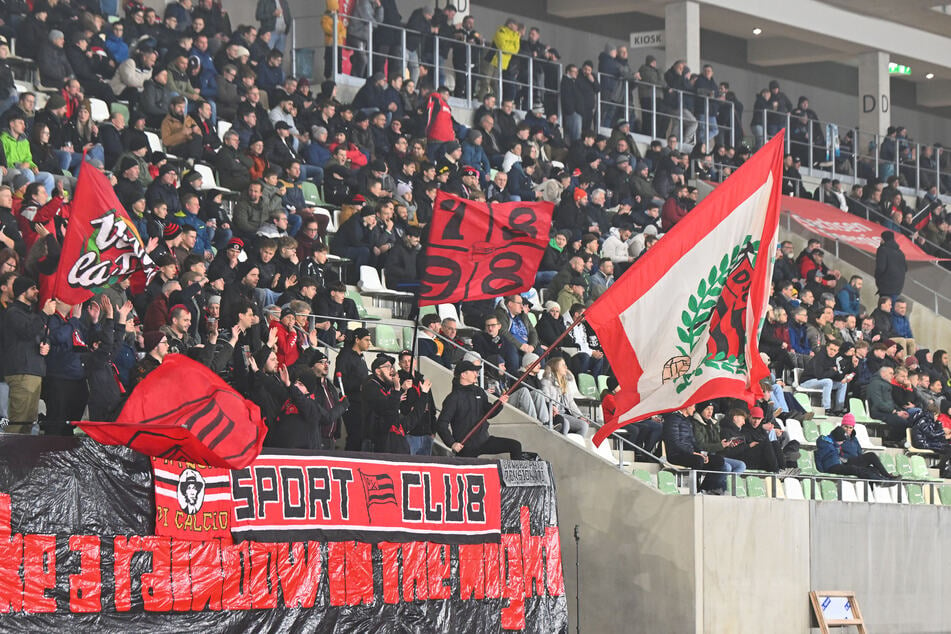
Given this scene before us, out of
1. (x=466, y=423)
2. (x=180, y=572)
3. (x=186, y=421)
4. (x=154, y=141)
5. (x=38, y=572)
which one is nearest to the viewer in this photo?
(x=38, y=572)

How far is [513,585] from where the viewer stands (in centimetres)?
1474

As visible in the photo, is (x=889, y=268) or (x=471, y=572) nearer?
(x=471, y=572)

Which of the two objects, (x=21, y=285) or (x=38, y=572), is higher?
(x=21, y=285)

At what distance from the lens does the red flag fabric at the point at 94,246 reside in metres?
13.1

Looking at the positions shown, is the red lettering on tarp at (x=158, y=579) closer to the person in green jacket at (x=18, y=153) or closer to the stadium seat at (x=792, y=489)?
the person in green jacket at (x=18, y=153)

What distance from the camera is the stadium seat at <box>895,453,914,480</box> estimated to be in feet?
68.6

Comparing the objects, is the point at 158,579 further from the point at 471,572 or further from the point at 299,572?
the point at 471,572

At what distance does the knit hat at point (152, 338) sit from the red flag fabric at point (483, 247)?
252 cm

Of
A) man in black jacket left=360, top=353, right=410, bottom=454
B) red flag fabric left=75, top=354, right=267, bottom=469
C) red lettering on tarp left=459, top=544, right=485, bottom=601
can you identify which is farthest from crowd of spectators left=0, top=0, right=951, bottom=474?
red lettering on tarp left=459, top=544, right=485, bottom=601

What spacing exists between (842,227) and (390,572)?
17757 millimetres

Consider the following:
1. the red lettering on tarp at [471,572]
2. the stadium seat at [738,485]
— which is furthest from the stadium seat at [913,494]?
the red lettering on tarp at [471,572]

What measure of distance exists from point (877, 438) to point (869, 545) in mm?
3953

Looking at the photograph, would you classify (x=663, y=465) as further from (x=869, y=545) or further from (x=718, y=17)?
(x=718, y=17)

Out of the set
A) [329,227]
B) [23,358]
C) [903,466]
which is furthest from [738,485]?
[23,358]
